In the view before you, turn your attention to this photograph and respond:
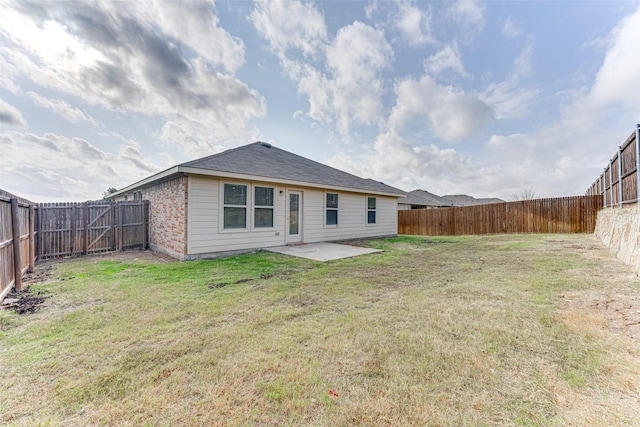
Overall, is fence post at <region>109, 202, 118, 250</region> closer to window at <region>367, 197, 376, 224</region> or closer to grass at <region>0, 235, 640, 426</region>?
grass at <region>0, 235, 640, 426</region>

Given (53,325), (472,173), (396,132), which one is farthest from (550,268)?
(472,173)

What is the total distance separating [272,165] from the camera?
31.8ft

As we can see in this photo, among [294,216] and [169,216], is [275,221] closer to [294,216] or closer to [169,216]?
[294,216]

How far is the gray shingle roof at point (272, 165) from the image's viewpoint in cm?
787

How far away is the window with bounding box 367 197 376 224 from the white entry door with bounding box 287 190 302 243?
4.40 m

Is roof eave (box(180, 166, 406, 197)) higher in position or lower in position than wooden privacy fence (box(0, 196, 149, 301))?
higher

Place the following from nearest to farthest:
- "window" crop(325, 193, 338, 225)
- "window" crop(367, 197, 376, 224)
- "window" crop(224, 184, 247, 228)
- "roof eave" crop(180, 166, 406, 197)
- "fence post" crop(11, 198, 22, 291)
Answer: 1. "fence post" crop(11, 198, 22, 291)
2. "roof eave" crop(180, 166, 406, 197)
3. "window" crop(224, 184, 247, 228)
4. "window" crop(325, 193, 338, 225)
5. "window" crop(367, 197, 376, 224)

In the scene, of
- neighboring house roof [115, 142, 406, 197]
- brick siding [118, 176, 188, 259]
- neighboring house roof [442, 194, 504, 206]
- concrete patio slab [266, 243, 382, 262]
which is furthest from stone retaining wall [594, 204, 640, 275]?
neighboring house roof [442, 194, 504, 206]

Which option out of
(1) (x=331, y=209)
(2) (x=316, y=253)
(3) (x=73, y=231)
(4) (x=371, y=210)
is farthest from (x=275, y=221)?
A: (3) (x=73, y=231)

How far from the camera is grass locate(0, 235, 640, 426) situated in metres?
1.66

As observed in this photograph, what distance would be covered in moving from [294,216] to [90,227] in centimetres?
729

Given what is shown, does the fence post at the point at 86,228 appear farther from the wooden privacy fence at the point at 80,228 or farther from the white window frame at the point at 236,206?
the white window frame at the point at 236,206

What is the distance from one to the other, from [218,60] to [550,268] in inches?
503

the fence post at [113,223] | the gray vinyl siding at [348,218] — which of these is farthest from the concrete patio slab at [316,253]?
the fence post at [113,223]
